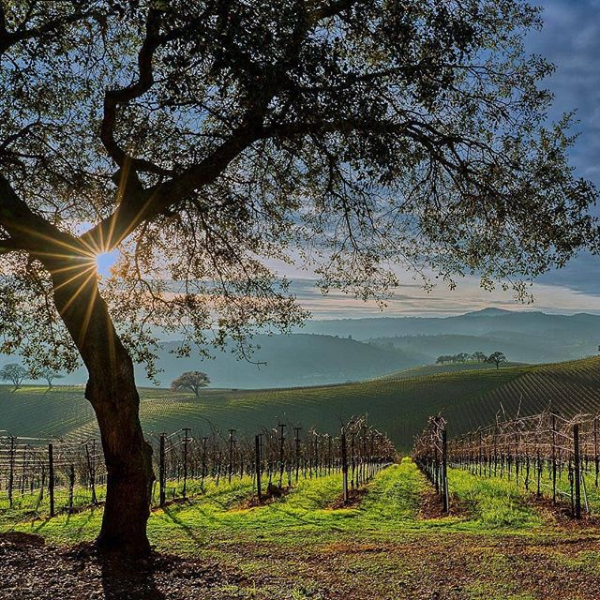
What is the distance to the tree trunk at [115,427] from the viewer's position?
8.68m

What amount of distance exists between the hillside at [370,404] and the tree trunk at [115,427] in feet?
264

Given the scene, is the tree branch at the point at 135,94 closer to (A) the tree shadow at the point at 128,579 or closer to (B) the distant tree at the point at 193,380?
(A) the tree shadow at the point at 128,579

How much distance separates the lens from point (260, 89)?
7602 millimetres

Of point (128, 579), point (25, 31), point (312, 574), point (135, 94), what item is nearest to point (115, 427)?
point (128, 579)

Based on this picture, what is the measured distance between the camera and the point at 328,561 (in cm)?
935

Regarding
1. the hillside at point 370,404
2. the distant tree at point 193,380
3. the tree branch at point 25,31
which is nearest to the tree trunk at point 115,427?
the tree branch at point 25,31

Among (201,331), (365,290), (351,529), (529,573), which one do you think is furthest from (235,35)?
(351,529)

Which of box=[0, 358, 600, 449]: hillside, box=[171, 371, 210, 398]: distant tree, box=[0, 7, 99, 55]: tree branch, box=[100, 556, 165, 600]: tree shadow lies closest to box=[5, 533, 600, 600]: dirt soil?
box=[100, 556, 165, 600]: tree shadow

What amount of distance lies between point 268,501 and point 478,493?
28.9ft

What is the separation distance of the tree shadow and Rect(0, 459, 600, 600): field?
14 mm

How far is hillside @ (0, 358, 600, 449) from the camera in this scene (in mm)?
92750

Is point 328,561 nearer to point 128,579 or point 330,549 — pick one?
point 330,549

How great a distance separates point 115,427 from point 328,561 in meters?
4.19

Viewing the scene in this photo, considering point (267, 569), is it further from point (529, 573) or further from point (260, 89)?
point (260, 89)
